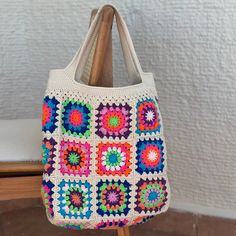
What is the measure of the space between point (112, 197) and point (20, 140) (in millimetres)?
260

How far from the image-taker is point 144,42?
3.56 feet

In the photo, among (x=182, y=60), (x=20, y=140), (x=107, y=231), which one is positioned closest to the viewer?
(x=20, y=140)

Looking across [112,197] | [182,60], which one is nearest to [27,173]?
[112,197]

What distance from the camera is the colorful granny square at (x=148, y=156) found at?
2.56 ft

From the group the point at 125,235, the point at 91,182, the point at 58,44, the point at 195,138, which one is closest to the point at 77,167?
the point at 91,182

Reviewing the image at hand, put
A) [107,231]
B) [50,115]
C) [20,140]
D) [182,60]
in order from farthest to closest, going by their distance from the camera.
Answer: [107,231], [182,60], [20,140], [50,115]

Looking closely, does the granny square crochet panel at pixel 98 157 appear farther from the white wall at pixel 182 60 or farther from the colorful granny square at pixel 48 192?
the white wall at pixel 182 60

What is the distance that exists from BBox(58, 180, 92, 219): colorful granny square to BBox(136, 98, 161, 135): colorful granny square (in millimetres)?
153

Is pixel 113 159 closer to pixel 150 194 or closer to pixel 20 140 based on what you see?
pixel 150 194

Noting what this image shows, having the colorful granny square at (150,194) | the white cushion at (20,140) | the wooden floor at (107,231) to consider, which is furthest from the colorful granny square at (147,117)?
the wooden floor at (107,231)

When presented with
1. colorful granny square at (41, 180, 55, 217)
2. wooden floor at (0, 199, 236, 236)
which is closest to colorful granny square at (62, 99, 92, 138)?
colorful granny square at (41, 180, 55, 217)

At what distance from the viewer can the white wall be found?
1008mm

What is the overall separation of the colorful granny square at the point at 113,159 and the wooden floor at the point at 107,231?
0.48 metres

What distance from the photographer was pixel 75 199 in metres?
0.77
